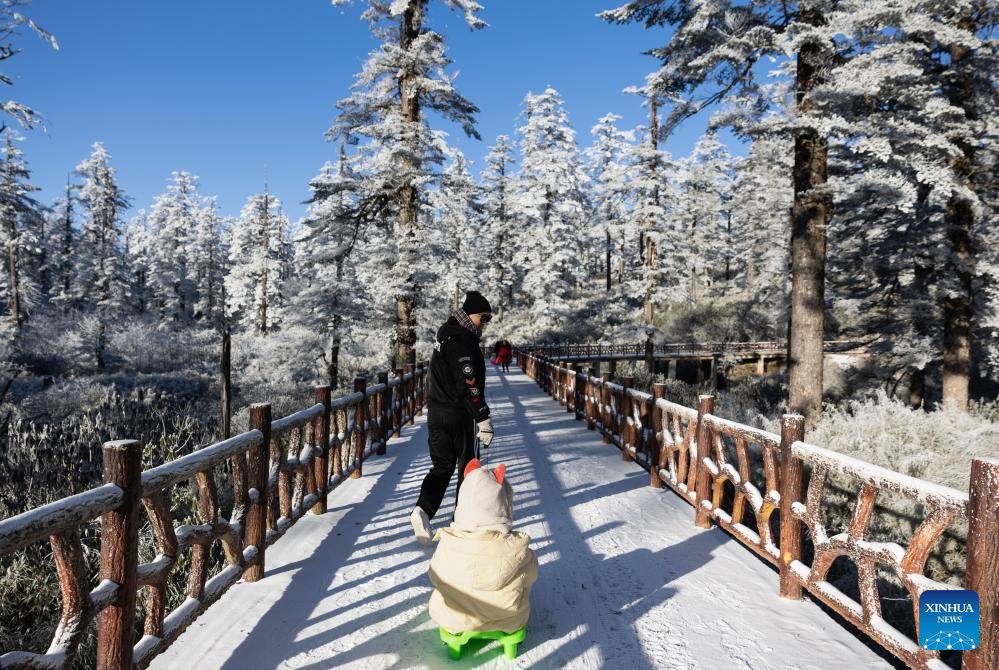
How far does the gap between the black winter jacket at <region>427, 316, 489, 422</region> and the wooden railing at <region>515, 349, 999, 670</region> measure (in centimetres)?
227

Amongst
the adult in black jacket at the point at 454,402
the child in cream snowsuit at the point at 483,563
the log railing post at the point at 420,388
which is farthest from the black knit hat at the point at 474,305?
the log railing post at the point at 420,388

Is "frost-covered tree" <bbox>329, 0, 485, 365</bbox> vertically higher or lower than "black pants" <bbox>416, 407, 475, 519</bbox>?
higher

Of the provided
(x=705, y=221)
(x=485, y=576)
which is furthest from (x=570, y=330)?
(x=485, y=576)

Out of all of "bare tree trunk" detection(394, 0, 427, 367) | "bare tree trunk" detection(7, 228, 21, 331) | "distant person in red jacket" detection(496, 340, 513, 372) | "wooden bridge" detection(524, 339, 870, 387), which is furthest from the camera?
"wooden bridge" detection(524, 339, 870, 387)

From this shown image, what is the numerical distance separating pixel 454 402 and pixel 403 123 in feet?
36.0

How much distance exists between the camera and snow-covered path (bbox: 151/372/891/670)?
3.18 meters

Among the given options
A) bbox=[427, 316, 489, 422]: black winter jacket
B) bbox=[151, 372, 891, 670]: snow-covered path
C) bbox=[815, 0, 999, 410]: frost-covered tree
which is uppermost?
bbox=[815, 0, 999, 410]: frost-covered tree

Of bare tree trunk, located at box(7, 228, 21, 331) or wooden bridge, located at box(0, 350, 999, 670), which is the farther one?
bare tree trunk, located at box(7, 228, 21, 331)

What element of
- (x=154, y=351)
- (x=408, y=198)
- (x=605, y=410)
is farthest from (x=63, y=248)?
(x=605, y=410)

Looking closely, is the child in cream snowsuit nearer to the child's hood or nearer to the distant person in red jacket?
the child's hood

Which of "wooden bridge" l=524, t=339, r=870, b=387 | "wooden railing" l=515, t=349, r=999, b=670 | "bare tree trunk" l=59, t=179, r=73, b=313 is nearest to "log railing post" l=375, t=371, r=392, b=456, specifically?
"wooden railing" l=515, t=349, r=999, b=670

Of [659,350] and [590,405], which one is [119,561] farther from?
[659,350]

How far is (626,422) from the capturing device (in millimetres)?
8438

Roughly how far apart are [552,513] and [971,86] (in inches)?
545
